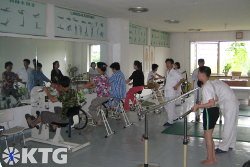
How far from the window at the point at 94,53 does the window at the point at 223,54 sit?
20.5ft

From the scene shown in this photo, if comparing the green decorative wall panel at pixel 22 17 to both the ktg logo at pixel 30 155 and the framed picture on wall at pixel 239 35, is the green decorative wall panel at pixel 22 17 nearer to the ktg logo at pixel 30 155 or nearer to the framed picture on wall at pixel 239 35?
the ktg logo at pixel 30 155

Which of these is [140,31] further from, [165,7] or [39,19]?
[39,19]

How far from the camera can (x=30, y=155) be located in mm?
4254

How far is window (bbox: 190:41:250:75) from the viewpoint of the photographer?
11.8 metres

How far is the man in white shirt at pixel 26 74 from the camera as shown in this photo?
17.8 ft

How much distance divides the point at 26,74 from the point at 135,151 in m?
2.51

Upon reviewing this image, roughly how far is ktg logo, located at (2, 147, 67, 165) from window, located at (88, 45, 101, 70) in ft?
10.3

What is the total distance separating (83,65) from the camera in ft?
22.9

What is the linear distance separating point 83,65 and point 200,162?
387 centimetres

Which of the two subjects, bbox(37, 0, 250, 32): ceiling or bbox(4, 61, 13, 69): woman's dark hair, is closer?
bbox(4, 61, 13, 69): woman's dark hair

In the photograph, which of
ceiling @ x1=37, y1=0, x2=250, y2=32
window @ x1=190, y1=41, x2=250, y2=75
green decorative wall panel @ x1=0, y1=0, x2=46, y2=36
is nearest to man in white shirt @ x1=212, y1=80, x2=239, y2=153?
ceiling @ x1=37, y1=0, x2=250, y2=32

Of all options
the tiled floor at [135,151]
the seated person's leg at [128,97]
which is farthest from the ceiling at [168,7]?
the tiled floor at [135,151]

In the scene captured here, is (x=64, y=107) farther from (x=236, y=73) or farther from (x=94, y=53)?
(x=236, y=73)

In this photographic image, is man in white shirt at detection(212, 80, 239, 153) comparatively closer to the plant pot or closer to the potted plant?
the plant pot
